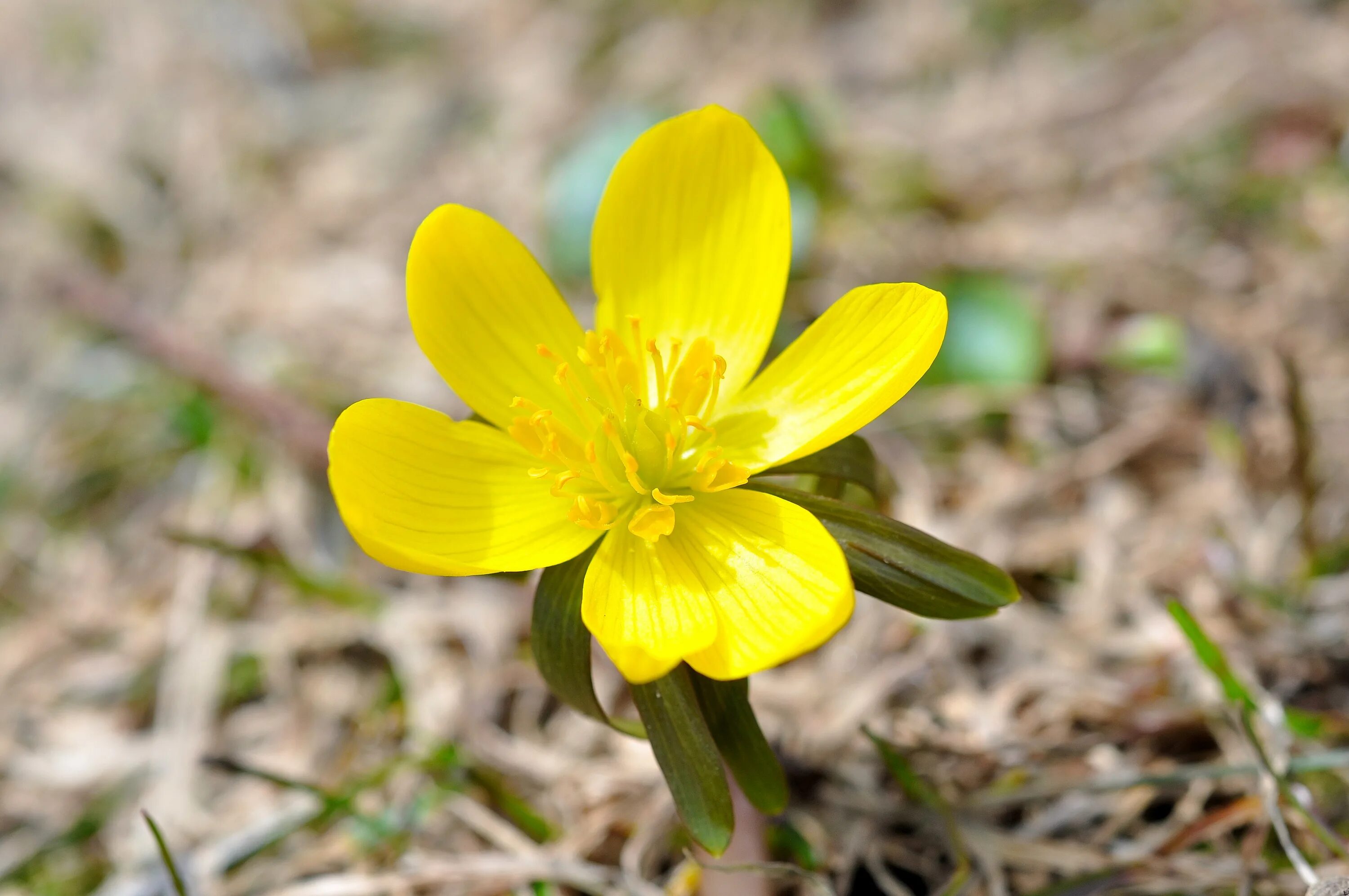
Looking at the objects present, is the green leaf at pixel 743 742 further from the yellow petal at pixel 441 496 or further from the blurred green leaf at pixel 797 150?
the blurred green leaf at pixel 797 150

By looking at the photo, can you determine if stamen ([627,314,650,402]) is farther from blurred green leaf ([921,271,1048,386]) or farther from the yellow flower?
blurred green leaf ([921,271,1048,386])

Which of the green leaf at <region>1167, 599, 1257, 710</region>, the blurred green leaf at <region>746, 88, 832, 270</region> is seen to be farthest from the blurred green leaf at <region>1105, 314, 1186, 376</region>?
the green leaf at <region>1167, 599, 1257, 710</region>

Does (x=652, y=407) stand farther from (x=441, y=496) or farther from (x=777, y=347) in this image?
(x=441, y=496)

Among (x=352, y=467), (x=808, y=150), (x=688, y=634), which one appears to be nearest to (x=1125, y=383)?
(x=808, y=150)

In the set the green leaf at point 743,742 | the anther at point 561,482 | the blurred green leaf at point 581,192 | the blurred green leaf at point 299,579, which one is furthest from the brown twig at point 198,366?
the green leaf at point 743,742

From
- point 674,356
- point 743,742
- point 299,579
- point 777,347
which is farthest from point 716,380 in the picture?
point 299,579
